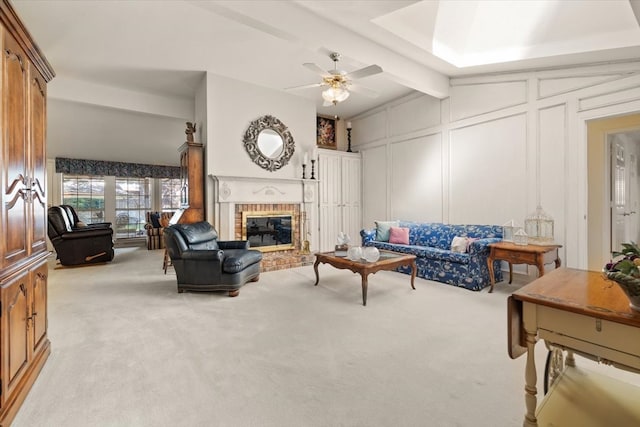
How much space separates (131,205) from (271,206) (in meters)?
5.52

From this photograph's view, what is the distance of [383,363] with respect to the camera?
2016 millimetres

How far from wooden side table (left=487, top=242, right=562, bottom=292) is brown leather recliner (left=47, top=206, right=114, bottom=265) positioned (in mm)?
6428

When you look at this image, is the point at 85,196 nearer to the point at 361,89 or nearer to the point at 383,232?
the point at 383,232

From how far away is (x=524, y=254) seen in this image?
3443mm

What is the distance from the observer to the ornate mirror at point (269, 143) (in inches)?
201

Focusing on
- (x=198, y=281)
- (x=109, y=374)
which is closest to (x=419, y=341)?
(x=109, y=374)

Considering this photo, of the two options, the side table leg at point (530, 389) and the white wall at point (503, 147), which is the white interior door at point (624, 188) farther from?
the side table leg at point (530, 389)

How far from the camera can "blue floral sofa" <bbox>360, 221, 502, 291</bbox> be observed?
3.75 metres

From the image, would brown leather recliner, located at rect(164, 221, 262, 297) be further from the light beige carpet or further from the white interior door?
the white interior door

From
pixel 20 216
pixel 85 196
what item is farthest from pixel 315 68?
pixel 85 196

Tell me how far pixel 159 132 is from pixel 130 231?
344 cm

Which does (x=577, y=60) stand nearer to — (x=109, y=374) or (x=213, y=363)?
(x=213, y=363)

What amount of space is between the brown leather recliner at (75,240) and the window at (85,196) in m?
2.58

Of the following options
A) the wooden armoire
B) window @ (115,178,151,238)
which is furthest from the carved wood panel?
window @ (115,178,151,238)
